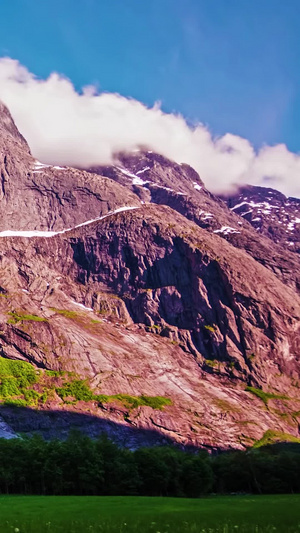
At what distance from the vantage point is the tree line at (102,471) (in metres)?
58.7

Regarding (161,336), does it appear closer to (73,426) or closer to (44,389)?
(44,389)

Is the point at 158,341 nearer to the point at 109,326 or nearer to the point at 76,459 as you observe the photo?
the point at 109,326

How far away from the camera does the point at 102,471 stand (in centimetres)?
5800

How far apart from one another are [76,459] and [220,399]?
292 feet

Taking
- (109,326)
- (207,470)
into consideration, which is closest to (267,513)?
(207,470)

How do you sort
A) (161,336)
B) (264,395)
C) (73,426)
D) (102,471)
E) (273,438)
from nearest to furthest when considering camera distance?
(102,471), (73,426), (273,438), (264,395), (161,336)

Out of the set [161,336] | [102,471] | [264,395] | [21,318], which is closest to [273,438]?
[264,395]

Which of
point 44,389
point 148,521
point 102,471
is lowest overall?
point 148,521

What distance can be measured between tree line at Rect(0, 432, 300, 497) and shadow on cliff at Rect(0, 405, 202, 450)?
1446 inches

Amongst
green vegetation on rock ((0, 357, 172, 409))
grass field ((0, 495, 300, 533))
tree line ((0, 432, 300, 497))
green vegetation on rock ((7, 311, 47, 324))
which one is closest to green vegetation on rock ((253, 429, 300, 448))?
green vegetation on rock ((0, 357, 172, 409))

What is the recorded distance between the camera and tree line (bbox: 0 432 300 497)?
58.7 meters

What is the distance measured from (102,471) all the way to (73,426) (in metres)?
51.7

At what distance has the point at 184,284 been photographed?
184125mm

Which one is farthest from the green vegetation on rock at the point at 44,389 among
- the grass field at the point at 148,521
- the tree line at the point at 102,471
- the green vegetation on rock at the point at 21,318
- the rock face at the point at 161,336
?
the grass field at the point at 148,521
